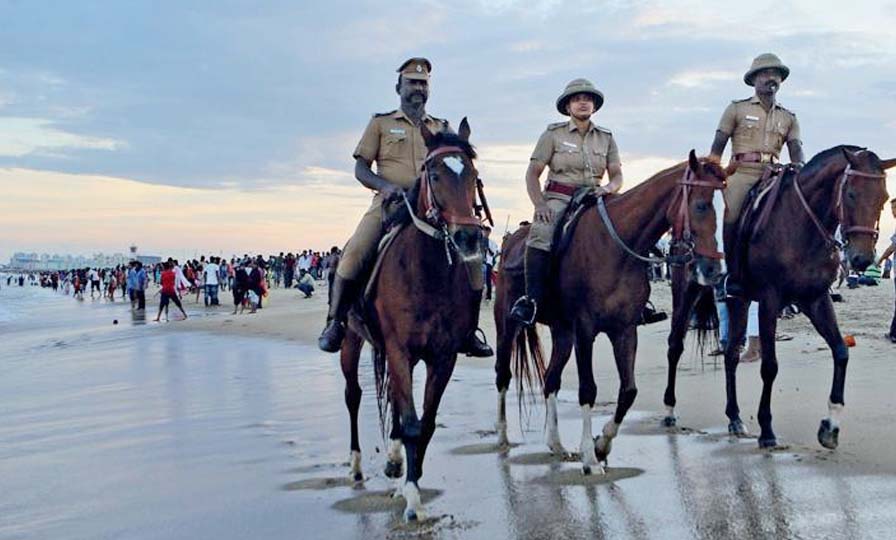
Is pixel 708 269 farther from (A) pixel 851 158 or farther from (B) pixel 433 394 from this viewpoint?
(B) pixel 433 394

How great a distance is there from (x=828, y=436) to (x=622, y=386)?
1794mm

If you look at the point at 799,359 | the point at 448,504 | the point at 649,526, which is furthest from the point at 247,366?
the point at 649,526

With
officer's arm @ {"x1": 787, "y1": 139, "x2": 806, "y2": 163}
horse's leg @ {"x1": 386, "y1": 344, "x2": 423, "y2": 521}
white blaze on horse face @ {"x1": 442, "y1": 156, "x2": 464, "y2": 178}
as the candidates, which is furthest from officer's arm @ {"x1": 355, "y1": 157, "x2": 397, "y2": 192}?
officer's arm @ {"x1": 787, "y1": 139, "x2": 806, "y2": 163}

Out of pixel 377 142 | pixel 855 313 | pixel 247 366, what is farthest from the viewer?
pixel 855 313

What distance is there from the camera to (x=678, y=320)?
402 inches

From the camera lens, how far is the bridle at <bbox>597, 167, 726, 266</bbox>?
7473 mm

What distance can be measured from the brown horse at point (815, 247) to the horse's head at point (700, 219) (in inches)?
53.4

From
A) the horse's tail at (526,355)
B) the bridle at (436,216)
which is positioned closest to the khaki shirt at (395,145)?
the bridle at (436,216)

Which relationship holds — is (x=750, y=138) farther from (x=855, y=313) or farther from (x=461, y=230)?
(x=855, y=313)

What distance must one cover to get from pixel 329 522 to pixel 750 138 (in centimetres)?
590

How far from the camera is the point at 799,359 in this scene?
1312cm

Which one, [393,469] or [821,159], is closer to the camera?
[393,469]

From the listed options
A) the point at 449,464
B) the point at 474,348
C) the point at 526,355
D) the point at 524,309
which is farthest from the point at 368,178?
the point at 526,355

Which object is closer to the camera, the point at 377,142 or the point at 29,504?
the point at 29,504
